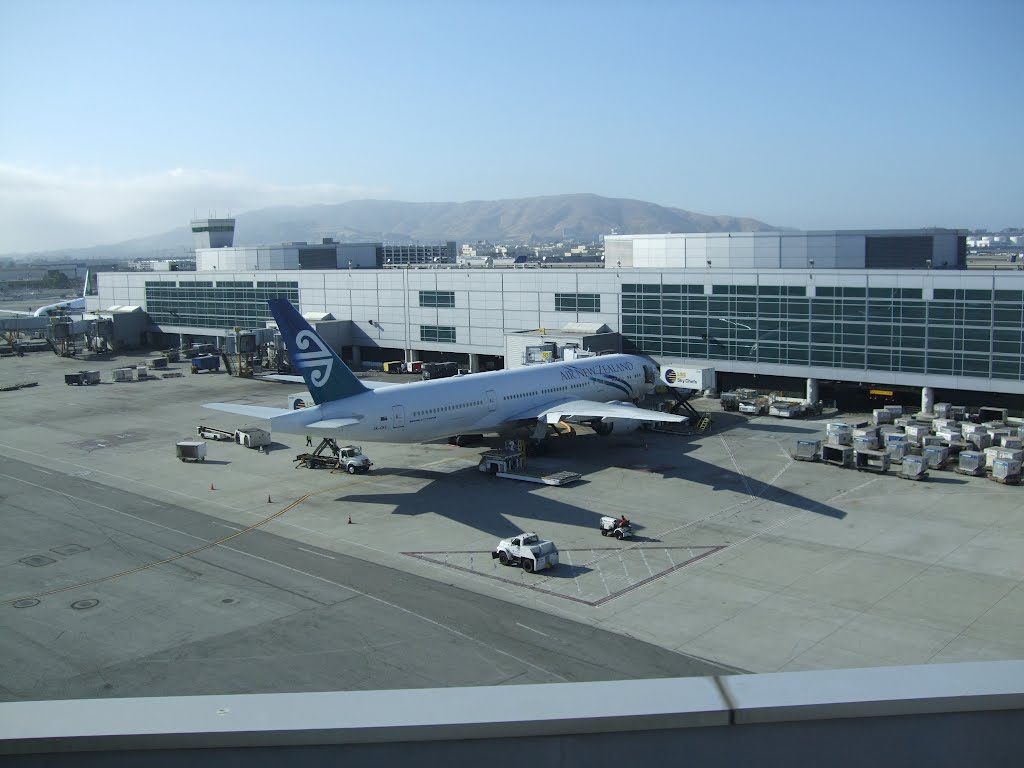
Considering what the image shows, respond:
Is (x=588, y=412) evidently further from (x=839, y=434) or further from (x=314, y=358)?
(x=314, y=358)

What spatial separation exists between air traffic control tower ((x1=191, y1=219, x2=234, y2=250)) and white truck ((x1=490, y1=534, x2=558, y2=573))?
436 feet

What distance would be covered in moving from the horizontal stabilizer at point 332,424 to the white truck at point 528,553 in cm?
1336

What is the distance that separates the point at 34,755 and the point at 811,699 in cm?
476

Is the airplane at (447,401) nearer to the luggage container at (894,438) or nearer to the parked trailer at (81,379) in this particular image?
the luggage container at (894,438)

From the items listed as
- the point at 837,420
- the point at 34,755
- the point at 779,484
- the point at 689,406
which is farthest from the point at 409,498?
the point at 34,755

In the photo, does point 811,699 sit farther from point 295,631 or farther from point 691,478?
point 691,478

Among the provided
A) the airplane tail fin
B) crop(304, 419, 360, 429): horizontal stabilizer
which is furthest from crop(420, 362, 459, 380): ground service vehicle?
crop(304, 419, 360, 429): horizontal stabilizer

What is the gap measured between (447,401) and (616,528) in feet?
51.7

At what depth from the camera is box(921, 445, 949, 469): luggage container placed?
1978 inches

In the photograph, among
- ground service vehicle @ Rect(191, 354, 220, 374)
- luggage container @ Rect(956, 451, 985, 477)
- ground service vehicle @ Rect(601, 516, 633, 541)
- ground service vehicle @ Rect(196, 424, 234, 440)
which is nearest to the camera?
ground service vehicle @ Rect(601, 516, 633, 541)

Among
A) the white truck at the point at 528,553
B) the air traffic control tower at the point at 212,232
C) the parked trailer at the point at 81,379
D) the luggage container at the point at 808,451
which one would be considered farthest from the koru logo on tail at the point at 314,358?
the air traffic control tower at the point at 212,232

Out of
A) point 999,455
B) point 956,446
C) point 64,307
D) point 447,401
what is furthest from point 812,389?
point 64,307

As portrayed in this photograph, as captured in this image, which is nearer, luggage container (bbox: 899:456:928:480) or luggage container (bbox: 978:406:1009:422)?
luggage container (bbox: 899:456:928:480)

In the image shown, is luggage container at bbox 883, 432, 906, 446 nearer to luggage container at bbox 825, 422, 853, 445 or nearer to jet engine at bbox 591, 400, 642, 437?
luggage container at bbox 825, 422, 853, 445
